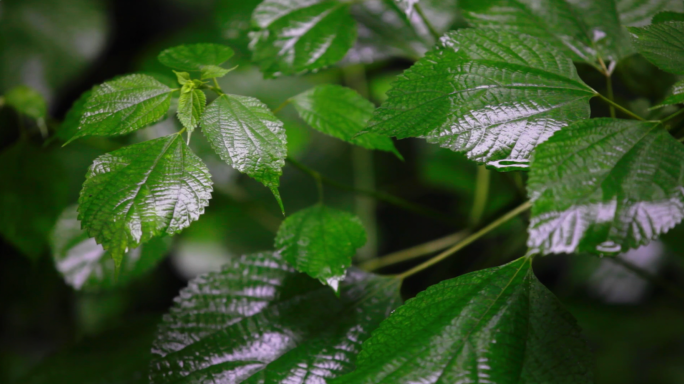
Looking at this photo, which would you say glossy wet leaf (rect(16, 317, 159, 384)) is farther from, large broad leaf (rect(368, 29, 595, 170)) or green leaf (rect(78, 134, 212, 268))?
large broad leaf (rect(368, 29, 595, 170))

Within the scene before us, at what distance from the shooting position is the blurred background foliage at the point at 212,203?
682 millimetres

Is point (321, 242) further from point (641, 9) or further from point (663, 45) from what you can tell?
point (641, 9)

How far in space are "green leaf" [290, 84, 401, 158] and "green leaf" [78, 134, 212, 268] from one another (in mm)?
170

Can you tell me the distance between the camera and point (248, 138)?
0.41m

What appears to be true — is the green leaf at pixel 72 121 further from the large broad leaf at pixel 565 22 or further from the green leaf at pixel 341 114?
the large broad leaf at pixel 565 22

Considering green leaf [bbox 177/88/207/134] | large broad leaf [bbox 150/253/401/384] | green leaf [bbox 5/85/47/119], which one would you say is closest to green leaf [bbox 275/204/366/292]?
large broad leaf [bbox 150/253/401/384]

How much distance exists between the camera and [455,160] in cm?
104

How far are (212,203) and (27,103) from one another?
1.61 feet

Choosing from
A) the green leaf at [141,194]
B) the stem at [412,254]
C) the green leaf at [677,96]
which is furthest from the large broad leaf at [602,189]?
the stem at [412,254]

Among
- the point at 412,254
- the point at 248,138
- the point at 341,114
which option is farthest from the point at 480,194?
the point at 248,138

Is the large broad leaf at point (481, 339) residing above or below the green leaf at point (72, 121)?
below

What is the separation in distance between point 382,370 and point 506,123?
26cm

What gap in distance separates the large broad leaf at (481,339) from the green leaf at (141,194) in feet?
0.70

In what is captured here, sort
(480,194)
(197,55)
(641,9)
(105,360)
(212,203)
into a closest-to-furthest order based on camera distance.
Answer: (197,55), (641,9), (105,360), (480,194), (212,203)
